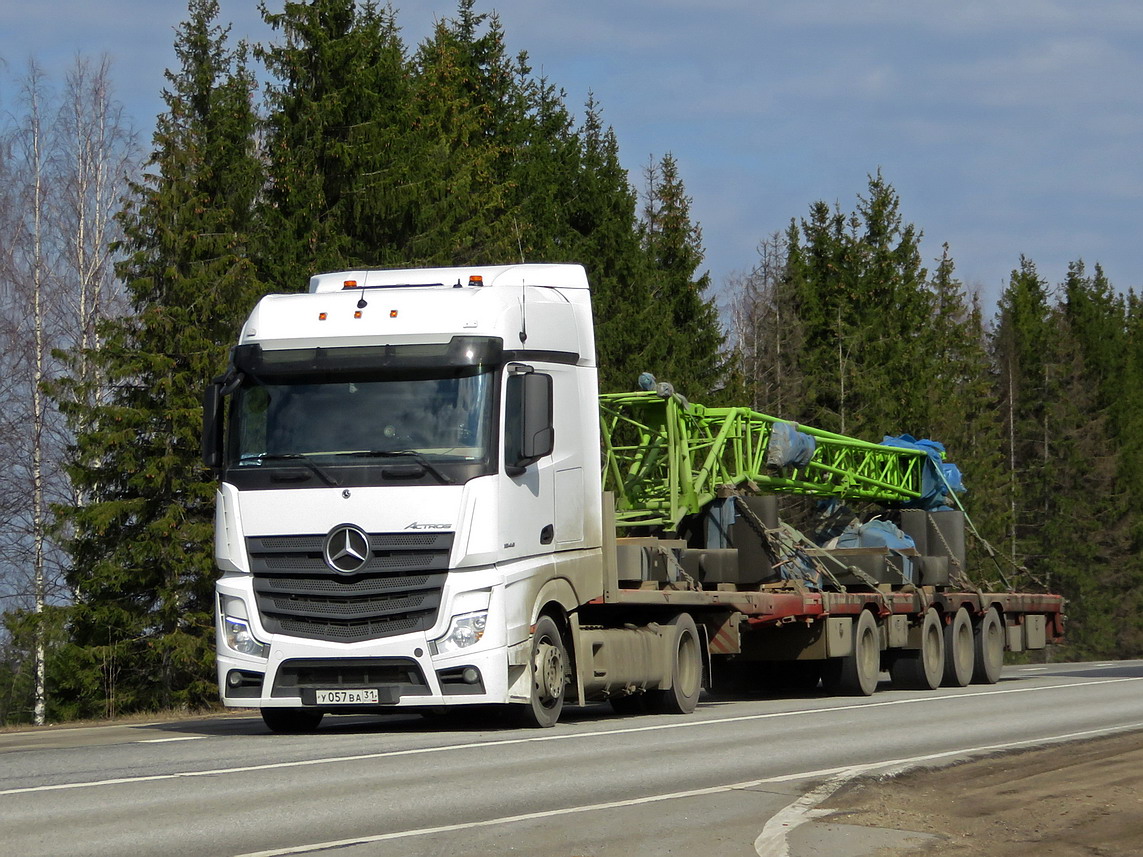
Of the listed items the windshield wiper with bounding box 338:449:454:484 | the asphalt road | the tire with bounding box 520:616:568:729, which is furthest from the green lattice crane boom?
the windshield wiper with bounding box 338:449:454:484

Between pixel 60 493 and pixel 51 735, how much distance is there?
18.7 metres

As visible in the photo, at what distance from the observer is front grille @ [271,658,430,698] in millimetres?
13383

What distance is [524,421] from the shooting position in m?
13.8

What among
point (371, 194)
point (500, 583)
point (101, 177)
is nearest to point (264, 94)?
point (371, 194)

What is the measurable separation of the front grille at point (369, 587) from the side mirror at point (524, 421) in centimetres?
92

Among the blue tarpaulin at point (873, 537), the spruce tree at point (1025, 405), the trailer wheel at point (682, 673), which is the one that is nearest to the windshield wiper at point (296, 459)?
the trailer wheel at point (682, 673)

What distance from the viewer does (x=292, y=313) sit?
1423 centimetres

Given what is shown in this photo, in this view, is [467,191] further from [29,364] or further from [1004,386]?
[1004,386]

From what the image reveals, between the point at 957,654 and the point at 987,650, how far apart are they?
1.39 meters

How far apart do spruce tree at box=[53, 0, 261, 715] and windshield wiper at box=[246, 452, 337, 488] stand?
48.0ft

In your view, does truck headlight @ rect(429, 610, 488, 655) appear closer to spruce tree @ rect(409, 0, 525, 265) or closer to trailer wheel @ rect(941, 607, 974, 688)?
trailer wheel @ rect(941, 607, 974, 688)

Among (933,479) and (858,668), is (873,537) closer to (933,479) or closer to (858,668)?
(933,479)

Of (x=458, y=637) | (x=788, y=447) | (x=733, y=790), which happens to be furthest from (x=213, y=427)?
(x=788, y=447)

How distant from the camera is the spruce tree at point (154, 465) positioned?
2788cm
